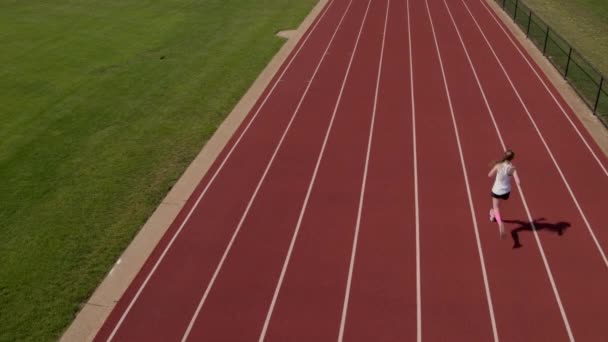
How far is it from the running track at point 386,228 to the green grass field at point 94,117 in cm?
112

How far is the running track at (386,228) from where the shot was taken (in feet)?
25.2

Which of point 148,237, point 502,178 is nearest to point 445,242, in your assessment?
point 502,178

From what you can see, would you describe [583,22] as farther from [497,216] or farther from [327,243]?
[327,243]

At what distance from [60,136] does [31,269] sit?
17.1 ft

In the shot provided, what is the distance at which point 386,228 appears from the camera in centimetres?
947

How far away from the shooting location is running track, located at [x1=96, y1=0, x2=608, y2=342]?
768cm

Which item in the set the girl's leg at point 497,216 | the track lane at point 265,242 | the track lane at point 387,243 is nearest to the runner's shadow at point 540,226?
the girl's leg at point 497,216

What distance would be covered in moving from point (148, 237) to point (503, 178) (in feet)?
20.1

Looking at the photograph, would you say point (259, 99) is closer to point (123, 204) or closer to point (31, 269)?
point (123, 204)

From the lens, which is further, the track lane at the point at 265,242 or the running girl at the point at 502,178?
the running girl at the point at 502,178

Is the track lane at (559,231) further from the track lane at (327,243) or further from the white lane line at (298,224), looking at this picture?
the white lane line at (298,224)

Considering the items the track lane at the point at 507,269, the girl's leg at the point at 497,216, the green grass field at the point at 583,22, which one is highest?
the green grass field at the point at 583,22

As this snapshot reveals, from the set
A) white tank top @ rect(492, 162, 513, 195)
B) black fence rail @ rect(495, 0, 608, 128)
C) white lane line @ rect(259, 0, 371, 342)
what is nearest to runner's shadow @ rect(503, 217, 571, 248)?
white tank top @ rect(492, 162, 513, 195)

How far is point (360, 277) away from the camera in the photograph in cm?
838
